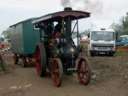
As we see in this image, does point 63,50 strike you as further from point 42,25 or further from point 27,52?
point 27,52

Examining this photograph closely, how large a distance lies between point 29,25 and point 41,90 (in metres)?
8.73

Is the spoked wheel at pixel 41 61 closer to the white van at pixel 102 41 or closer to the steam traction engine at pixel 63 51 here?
the steam traction engine at pixel 63 51

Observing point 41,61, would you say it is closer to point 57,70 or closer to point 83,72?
point 57,70

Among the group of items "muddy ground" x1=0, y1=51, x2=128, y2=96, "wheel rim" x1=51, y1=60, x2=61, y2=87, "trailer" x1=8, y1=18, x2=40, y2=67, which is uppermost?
"trailer" x1=8, y1=18, x2=40, y2=67

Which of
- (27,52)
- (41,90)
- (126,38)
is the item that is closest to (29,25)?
(27,52)

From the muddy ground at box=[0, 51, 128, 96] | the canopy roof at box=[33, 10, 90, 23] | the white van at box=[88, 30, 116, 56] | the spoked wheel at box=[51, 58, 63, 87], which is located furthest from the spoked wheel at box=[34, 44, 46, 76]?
the white van at box=[88, 30, 116, 56]

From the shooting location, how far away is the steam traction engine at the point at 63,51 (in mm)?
13852

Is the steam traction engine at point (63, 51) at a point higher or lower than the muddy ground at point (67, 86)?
higher

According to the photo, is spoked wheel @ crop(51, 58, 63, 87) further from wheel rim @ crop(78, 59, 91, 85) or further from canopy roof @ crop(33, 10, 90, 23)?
canopy roof @ crop(33, 10, 90, 23)

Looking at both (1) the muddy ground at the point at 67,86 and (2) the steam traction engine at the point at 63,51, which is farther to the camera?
(2) the steam traction engine at the point at 63,51

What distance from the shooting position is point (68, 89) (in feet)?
42.5

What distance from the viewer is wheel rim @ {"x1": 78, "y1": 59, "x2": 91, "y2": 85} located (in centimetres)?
1358

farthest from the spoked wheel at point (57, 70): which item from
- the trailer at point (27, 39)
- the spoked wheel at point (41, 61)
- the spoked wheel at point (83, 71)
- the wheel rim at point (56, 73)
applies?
the trailer at point (27, 39)

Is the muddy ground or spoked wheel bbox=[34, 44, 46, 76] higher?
spoked wheel bbox=[34, 44, 46, 76]
